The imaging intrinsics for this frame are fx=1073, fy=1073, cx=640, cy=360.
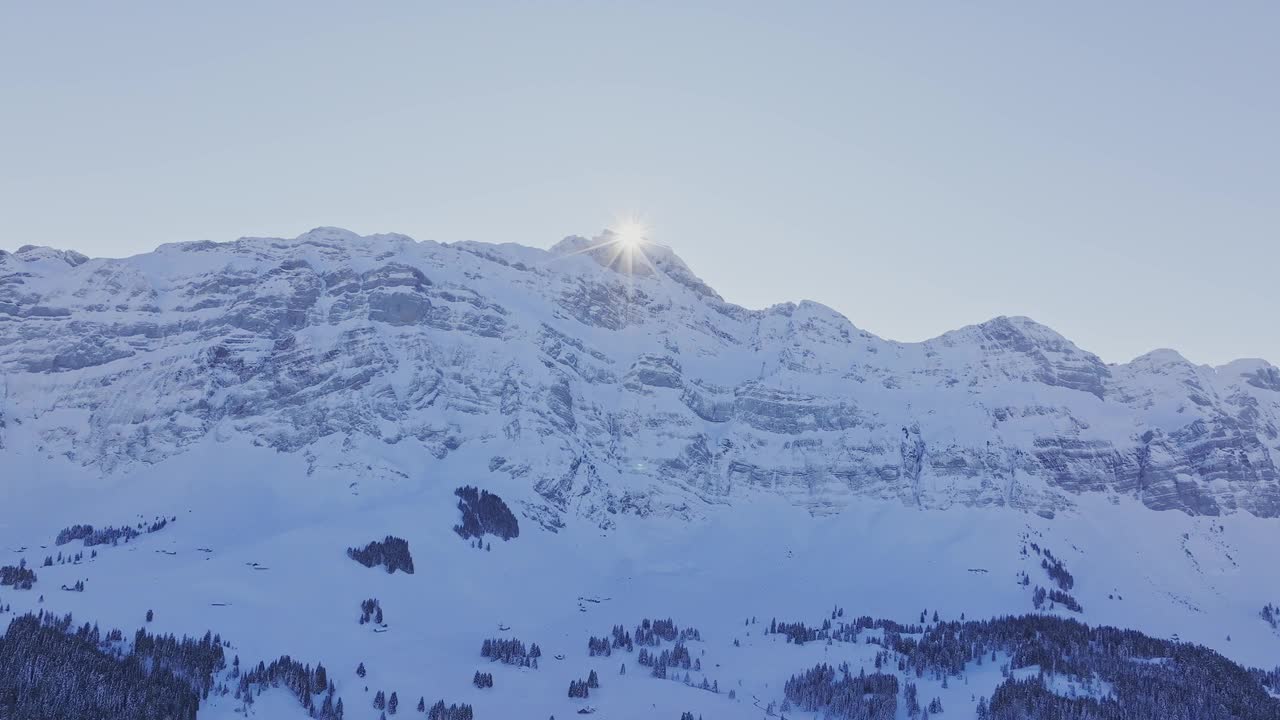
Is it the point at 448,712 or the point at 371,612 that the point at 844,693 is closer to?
the point at 448,712

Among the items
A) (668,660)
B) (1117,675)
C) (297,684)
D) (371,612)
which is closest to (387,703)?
(297,684)

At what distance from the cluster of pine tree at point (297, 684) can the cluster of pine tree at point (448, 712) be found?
40.7ft

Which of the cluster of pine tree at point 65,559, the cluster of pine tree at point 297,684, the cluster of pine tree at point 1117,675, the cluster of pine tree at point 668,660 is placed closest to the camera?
the cluster of pine tree at point 297,684

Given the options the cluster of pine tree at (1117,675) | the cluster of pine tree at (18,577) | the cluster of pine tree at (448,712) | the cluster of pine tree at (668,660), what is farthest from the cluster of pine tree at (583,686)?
the cluster of pine tree at (18,577)

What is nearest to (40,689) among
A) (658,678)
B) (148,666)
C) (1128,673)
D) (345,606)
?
(148,666)

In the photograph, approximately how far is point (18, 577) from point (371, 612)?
54796 mm

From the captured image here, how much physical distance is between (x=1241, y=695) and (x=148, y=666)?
170m

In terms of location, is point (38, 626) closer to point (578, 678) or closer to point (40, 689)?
point (40, 689)

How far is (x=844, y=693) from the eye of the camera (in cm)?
17500

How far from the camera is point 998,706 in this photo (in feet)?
545

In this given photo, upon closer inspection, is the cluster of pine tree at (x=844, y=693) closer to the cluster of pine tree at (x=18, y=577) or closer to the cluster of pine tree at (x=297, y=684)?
the cluster of pine tree at (x=297, y=684)

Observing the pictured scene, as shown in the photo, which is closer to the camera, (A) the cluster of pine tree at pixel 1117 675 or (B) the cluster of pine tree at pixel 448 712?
(B) the cluster of pine tree at pixel 448 712

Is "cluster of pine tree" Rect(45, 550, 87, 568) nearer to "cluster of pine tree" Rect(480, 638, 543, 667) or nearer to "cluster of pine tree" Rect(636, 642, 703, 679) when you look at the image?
"cluster of pine tree" Rect(480, 638, 543, 667)

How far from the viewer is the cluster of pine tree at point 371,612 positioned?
18512 cm
